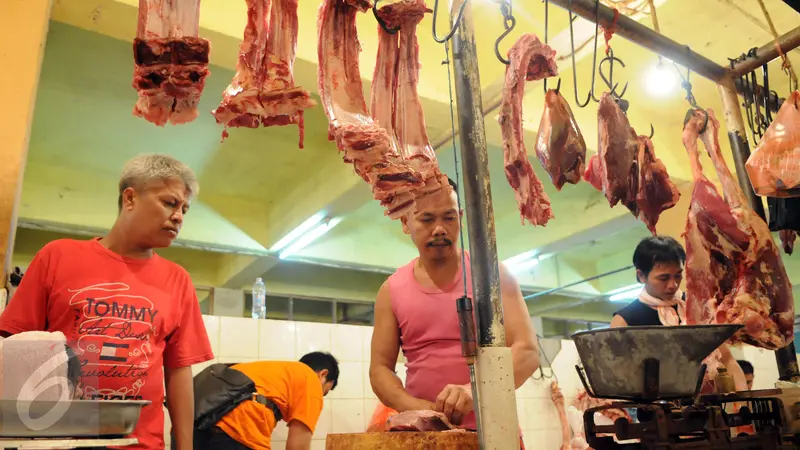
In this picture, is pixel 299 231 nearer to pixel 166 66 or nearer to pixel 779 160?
pixel 779 160

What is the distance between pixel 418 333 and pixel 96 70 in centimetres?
473

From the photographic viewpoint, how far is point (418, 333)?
2258mm

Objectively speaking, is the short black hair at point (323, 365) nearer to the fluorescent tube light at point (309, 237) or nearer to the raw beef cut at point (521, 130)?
the fluorescent tube light at point (309, 237)

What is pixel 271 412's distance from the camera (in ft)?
12.7

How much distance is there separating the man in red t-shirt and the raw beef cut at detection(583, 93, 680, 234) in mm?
1806

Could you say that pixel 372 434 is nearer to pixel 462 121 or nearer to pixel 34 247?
pixel 462 121

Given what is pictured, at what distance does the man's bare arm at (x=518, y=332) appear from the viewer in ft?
7.04

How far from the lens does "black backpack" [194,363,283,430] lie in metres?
3.64

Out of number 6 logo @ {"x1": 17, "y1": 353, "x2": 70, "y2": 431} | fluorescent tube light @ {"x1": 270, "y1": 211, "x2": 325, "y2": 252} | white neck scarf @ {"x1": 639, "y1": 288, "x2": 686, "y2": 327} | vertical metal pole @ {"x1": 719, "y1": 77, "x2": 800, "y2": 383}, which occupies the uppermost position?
fluorescent tube light @ {"x1": 270, "y1": 211, "x2": 325, "y2": 252}

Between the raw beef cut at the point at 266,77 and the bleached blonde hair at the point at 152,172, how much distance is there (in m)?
0.78

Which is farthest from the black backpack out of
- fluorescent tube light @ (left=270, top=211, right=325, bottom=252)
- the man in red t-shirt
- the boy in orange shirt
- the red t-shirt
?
fluorescent tube light @ (left=270, top=211, right=325, bottom=252)

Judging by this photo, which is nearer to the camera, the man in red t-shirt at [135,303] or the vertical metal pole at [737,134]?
the man in red t-shirt at [135,303]

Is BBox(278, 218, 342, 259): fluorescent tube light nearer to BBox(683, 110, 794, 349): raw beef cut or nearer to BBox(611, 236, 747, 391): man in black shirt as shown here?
BBox(611, 236, 747, 391): man in black shirt

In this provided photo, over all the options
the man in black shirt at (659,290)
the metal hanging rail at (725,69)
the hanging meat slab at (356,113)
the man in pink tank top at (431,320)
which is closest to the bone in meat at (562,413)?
the man in black shirt at (659,290)
